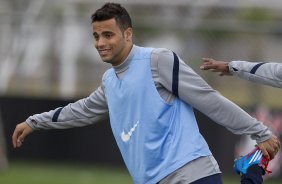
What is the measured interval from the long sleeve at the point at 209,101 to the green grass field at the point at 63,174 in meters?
8.59

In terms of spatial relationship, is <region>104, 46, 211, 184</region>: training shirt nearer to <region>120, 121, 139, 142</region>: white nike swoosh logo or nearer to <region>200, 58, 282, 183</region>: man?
<region>120, 121, 139, 142</region>: white nike swoosh logo

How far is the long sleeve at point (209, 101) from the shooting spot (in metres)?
6.67

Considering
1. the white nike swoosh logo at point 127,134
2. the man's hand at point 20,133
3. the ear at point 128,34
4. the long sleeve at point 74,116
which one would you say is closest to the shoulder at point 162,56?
the ear at point 128,34

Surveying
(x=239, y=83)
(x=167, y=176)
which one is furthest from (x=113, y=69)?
(x=239, y=83)

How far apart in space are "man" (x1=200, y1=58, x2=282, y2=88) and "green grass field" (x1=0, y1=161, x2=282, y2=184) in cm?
847

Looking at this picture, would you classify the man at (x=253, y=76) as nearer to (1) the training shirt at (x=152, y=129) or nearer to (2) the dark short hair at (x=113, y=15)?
(1) the training shirt at (x=152, y=129)

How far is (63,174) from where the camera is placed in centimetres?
1636

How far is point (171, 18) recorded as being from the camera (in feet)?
63.2

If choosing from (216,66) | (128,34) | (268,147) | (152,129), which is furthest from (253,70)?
(128,34)

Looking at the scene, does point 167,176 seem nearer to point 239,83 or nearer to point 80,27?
point 80,27

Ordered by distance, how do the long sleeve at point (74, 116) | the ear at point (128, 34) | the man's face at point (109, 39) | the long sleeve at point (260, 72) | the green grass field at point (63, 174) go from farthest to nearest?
the green grass field at point (63, 174) → the long sleeve at point (74, 116) → the ear at point (128, 34) → the man's face at point (109, 39) → the long sleeve at point (260, 72)

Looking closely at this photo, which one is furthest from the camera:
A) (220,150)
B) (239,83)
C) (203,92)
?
(239,83)

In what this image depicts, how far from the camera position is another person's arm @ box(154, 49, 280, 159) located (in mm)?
6672

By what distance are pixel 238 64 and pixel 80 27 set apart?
41.8ft
